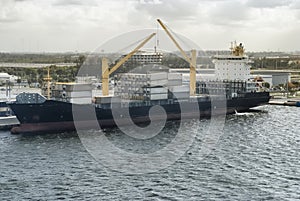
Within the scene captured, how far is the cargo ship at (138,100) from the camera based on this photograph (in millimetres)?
18984

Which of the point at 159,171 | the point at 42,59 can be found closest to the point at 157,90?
the point at 159,171

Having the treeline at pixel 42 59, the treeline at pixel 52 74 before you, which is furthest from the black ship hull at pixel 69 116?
the treeline at pixel 42 59

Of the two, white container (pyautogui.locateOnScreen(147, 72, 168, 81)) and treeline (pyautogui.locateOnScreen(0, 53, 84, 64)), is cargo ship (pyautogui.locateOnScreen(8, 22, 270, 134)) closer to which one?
white container (pyautogui.locateOnScreen(147, 72, 168, 81))

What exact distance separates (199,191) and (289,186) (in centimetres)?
217

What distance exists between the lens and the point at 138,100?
22.8m

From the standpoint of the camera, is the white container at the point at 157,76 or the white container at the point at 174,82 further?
the white container at the point at 174,82

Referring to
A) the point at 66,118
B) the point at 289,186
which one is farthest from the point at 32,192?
the point at 66,118

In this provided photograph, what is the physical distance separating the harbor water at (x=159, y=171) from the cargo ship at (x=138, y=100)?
127cm

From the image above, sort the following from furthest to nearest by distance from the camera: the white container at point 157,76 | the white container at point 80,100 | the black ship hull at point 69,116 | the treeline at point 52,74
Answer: the treeline at point 52,74, the white container at point 157,76, the white container at point 80,100, the black ship hull at point 69,116

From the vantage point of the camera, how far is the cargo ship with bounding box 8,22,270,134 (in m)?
19.0

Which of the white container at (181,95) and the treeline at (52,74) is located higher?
the treeline at (52,74)

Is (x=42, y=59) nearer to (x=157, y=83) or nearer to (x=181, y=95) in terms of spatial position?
(x=181, y=95)

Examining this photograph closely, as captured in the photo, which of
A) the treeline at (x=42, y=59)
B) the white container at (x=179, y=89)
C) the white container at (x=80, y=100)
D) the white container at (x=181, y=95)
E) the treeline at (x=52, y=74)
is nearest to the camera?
the white container at (x=80, y=100)

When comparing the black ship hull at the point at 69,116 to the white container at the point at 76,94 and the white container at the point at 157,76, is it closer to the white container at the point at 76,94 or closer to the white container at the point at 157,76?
the white container at the point at 76,94
